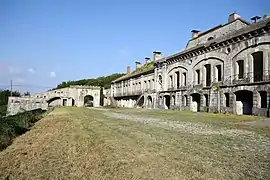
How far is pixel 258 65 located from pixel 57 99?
137 ft

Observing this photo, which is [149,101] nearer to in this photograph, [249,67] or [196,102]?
[196,102]

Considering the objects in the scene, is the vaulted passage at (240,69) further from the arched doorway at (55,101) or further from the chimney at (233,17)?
the arched doorway at (55,101)

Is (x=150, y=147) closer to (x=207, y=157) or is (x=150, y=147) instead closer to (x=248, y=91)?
(x=207, y=157)

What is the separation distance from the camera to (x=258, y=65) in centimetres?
2030

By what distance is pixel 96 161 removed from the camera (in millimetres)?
5164

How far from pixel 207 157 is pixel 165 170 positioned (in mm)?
1433

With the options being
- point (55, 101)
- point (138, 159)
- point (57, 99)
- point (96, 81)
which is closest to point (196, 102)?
point (138, 159)

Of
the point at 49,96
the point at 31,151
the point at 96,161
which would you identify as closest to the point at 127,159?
the point at 96,161

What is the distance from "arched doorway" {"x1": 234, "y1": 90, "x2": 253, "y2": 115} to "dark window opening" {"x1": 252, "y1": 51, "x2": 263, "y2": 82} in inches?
59.9

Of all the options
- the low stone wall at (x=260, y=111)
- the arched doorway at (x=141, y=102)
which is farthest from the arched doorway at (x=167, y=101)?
the low stone wall at (x=260, y=111)

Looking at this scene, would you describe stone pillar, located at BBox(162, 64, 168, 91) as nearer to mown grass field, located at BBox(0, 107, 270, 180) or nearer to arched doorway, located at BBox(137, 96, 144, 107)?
arched doorway, located at BBox(137, 96, 144, 107)

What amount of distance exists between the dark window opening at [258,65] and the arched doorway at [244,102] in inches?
59.9

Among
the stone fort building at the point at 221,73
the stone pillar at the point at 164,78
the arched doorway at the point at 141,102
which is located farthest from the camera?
the arched doorway at the point at 141,102

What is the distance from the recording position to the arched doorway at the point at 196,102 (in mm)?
26391
